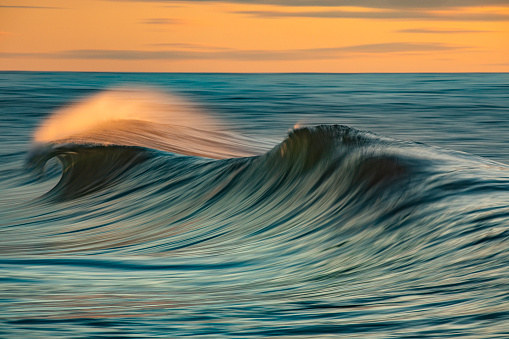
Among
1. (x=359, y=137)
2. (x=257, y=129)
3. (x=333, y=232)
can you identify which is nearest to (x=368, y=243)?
(x=333, y=232)

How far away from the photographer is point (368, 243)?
4598mm

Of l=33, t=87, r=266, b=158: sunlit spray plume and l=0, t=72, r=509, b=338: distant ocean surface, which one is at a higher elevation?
l=33, t=87, r=266, b=158: sunlit spray plume

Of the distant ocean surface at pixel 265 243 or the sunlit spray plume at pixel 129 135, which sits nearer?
the distant ocean surface at pixel 265 243

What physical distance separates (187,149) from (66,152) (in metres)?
2.51

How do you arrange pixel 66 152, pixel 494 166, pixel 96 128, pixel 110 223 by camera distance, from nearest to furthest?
pixel 494 166 < pixel 110 223 < pixel 66 152 < pixel 96 128

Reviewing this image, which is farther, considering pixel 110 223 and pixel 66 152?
pixel 66 152

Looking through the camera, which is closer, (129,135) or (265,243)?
(265,243)

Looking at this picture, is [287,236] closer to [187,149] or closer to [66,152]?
[66,152]

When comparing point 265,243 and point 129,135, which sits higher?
point 129,135

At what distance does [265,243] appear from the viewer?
17.7ft

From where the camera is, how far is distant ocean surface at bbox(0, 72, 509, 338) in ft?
9.41

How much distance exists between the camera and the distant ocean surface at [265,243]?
9.41ft

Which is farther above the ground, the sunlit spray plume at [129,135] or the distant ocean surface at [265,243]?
the sunlit spray plume at [129,135]

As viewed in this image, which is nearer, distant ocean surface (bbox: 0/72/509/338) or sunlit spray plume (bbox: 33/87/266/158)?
distant ocean surface (bbox: 0/72/509/338)
